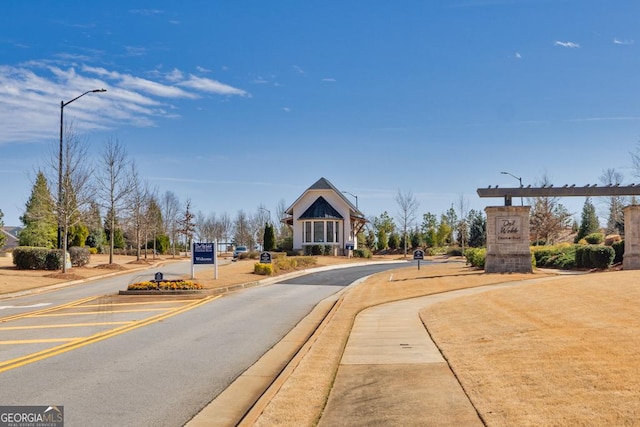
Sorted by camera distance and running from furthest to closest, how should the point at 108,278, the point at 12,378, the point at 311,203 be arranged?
the point at 311,203, the point at 108,278, the point at 12,378

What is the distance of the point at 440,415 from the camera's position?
697cm

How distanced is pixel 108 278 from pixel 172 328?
21437 mm

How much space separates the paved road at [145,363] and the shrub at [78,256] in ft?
69.2

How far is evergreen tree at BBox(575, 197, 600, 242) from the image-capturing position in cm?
6744

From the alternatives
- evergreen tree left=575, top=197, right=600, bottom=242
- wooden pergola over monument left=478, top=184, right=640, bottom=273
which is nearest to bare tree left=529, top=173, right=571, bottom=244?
evergreen tree left=575, top=197, right=600, bottom=242

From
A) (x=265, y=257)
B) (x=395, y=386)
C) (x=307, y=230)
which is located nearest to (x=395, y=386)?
(x=395, y=386)

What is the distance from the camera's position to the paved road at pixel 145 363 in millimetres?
8039

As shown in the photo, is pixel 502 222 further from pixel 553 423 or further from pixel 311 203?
pixel 311 203

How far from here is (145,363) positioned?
10.9m

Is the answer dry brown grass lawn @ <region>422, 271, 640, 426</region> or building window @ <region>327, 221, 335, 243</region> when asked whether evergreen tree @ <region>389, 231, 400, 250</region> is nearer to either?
building window @ <region>327, 221, 335, 243</region>

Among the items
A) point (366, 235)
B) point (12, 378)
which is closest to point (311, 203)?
point (366, 235)

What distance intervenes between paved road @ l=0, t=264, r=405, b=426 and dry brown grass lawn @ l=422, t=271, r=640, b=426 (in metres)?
3.70

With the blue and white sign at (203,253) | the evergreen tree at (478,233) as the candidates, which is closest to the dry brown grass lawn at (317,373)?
the blue and white sign at (203,253)

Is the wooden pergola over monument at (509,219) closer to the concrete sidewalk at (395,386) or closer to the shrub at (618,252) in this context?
the shrub at (618,252)
